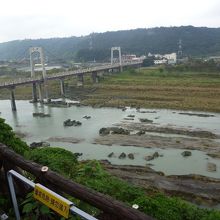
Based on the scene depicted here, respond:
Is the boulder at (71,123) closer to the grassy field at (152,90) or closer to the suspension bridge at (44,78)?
the grassy field at (152,90)

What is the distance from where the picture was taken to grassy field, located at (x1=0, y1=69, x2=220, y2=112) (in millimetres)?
44375

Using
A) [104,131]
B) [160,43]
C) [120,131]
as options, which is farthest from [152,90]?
[160,43]

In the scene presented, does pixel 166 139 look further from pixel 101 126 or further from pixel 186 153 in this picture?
pixel 101 126

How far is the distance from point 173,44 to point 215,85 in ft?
290

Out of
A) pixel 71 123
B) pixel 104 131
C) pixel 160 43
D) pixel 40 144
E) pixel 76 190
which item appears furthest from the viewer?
pixel 160 43

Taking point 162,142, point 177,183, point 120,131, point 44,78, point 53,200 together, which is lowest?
point 120,131

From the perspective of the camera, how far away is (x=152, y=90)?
53.8 meters

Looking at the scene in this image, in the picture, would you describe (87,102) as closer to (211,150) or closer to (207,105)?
(207,105)

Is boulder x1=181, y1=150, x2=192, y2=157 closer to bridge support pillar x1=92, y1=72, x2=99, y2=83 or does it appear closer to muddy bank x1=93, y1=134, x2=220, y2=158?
muddy bank x1=93, y1=134, x2=220, y2=158

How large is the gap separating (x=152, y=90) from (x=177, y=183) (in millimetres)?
35648

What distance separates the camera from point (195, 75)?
64.4m

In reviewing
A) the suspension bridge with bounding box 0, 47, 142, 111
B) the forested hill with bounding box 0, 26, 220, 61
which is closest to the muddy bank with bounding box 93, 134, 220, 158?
the suspension bridge with bounding box 0, 47, 142, 111

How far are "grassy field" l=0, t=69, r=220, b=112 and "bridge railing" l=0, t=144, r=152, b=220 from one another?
3662 cm

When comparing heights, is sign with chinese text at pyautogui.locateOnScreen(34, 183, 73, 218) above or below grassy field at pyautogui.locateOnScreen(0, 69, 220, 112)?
above
